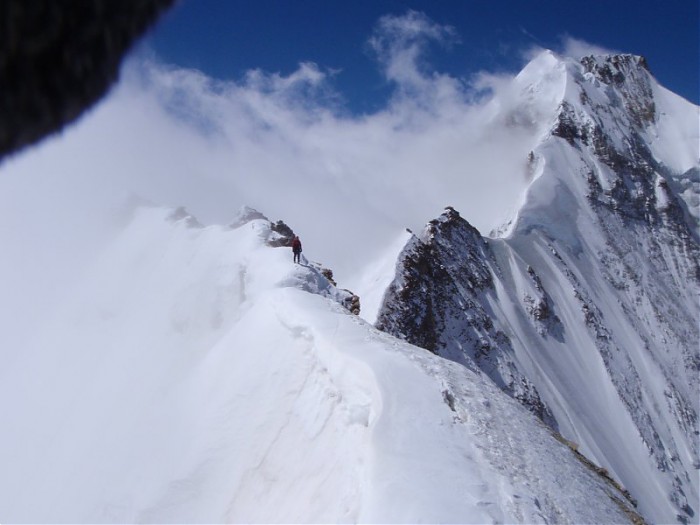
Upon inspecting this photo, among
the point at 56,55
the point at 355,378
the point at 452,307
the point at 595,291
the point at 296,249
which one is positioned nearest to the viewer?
the point at 56,55

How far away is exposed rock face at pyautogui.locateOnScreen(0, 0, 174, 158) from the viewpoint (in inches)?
70.1

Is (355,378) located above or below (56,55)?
above

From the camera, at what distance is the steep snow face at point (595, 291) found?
1539 inches

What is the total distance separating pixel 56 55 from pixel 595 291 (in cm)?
6287

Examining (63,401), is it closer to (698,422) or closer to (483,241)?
(483,241)

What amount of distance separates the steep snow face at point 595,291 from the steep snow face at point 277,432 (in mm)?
15695

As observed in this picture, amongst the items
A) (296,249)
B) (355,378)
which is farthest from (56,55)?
(296,249)

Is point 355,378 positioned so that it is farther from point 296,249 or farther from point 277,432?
point 296,249

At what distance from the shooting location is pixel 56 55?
6.28 feet

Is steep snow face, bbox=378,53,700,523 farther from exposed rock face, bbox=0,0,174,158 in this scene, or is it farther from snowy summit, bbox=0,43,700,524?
exposed rock face, bbox=0,0,174,158

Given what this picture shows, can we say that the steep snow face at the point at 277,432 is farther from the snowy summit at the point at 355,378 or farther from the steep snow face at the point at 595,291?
the steep snow face at the point at 595,291

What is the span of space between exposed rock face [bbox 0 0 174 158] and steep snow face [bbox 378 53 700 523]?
30.0 metres

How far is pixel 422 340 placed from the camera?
34000 millimetres

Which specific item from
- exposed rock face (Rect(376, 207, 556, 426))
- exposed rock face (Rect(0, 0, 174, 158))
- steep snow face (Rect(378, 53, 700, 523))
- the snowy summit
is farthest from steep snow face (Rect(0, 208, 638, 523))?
steep snow face (Rect(378, 53, 700, 523))
